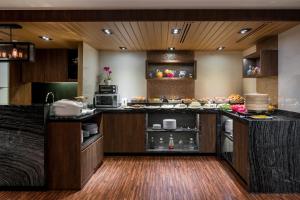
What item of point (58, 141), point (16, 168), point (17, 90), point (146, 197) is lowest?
point (146, 197)

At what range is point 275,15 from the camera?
3.85 m

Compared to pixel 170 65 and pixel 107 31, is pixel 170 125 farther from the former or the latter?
pixel 107 31

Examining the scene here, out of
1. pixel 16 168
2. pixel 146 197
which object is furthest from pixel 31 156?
pixel 146 197

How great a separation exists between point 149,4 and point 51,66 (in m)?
3.92

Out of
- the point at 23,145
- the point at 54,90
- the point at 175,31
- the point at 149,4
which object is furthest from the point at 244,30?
the point at 54,90

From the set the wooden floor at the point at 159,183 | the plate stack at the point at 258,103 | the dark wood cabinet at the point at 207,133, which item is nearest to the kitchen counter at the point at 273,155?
the wooden floor at the point at 159,183

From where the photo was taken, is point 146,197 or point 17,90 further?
point 17,90

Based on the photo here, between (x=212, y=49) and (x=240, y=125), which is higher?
(x=212, y=49)

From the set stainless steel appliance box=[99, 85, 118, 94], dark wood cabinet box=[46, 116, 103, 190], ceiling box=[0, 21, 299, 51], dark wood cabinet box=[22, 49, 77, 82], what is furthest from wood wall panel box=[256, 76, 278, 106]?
dark wood cabinet box=[22, 49, 77, 82]

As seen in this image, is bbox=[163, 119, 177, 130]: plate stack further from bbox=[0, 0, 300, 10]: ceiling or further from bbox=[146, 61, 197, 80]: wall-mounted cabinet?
bbox=[0, 0, 300, 10]: ceiling

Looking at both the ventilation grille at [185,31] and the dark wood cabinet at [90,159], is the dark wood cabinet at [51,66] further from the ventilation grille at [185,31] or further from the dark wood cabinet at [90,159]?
the ventilation grille at [185,31]

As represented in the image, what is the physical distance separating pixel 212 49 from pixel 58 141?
451 cm

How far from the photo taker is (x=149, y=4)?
3643 millimetres

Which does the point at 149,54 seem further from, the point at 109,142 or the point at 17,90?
the point at 17,90
